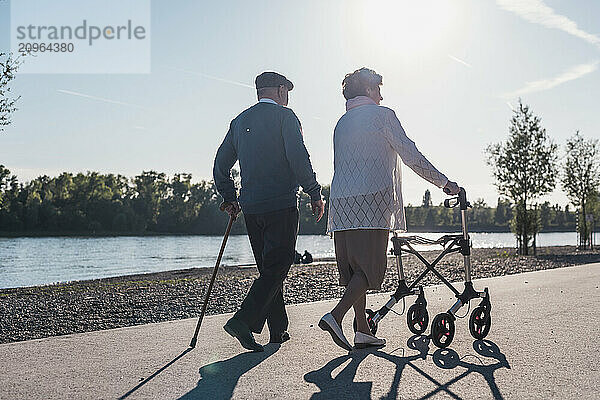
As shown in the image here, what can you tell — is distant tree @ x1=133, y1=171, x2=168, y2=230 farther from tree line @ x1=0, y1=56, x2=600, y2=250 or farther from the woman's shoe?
the woman's shoe

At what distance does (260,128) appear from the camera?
5.34 m

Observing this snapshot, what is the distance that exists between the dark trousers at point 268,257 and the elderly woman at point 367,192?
1.30 ft

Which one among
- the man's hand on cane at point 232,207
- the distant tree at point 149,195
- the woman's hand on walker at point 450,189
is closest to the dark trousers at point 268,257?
the man's hand on cane at point 232,207

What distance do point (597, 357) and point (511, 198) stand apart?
25575 millimetres

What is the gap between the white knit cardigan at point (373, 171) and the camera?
16.9 ft

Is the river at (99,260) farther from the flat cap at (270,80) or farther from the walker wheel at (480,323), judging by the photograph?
the flat cap at (270,80)

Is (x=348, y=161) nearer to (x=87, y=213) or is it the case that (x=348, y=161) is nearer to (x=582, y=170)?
(x=582, y=170)

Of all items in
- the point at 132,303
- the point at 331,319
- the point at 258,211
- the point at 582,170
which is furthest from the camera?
the point at 582,170

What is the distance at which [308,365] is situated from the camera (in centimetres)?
469

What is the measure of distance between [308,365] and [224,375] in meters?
0.64

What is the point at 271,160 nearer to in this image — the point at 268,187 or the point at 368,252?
the point at 268,187

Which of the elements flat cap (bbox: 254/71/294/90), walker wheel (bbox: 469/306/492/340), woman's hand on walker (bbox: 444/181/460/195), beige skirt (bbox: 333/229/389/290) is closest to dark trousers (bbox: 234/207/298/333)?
beige skirt (bbox: 333/229/389/290)

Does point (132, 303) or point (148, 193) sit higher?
point (148, 193)

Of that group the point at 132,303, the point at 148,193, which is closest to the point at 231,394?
the point at 132,303
